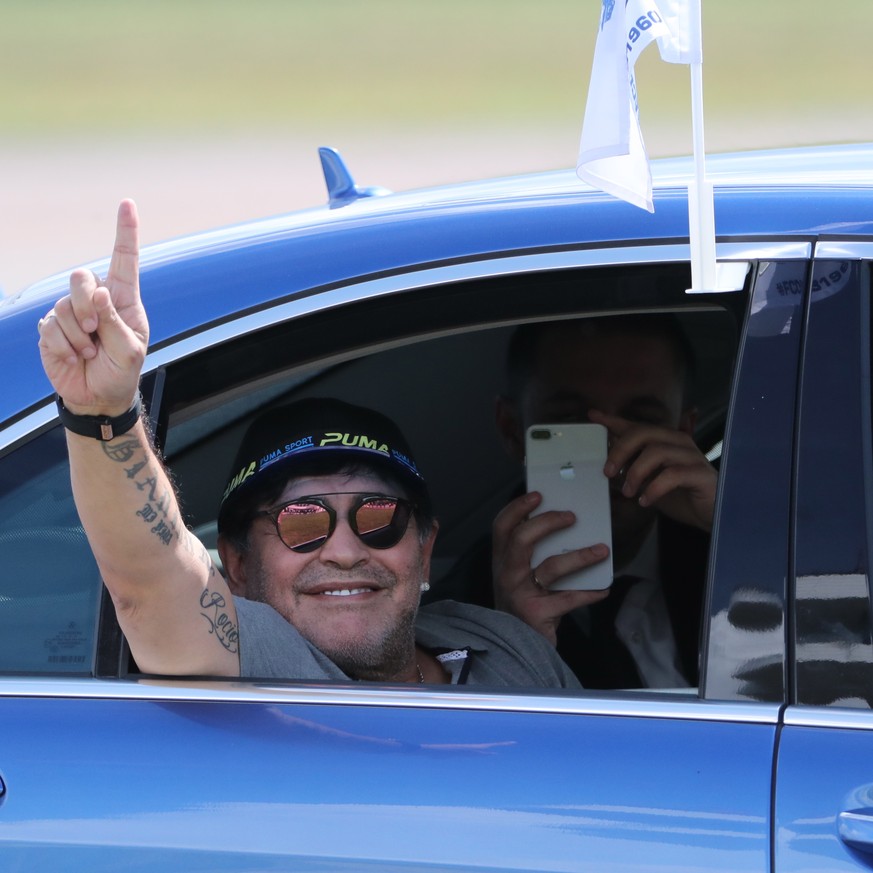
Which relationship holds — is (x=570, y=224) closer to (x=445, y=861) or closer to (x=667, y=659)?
(x=445, y=861)

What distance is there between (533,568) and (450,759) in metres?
0.92

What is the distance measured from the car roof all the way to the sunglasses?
1.46 feet

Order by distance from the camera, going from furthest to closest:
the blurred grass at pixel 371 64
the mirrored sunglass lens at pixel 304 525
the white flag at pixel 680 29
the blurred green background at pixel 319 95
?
the blurred grass at pixel 371 64
the blurred green background at pixel 319 95
the mirrored sunglass lens at pixel 304 525
the white flag at pixel 680 29

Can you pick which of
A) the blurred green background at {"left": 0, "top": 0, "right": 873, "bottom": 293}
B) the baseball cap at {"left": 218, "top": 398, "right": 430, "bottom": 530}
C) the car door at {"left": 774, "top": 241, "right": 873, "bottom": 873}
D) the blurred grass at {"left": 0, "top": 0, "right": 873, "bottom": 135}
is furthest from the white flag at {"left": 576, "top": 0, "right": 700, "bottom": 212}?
the blurred grass at {"left": 0, "top": 0, "right": 873, "bottom": 135}

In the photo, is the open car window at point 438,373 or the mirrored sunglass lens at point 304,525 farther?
the mirrored sunglass lens at point 304,525

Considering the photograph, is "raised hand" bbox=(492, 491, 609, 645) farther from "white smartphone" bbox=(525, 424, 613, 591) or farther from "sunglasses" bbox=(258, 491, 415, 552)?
"sunglasses" bbox=(258, 491, 415, 552)

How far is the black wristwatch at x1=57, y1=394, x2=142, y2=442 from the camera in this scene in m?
1.53

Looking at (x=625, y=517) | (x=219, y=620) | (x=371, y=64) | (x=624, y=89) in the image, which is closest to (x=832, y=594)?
(x=624, y=89)

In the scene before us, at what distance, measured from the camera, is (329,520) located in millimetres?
2031

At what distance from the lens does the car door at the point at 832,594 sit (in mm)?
1379

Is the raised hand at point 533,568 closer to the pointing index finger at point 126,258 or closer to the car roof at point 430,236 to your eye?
the car roof at point 430,236

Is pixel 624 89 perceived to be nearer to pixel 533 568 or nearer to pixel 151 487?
pixel 151 487

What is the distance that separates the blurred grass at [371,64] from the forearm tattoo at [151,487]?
10968 millimetres

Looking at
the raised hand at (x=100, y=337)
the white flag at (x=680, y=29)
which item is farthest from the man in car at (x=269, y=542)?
the white flag at (x=680, y=29)
